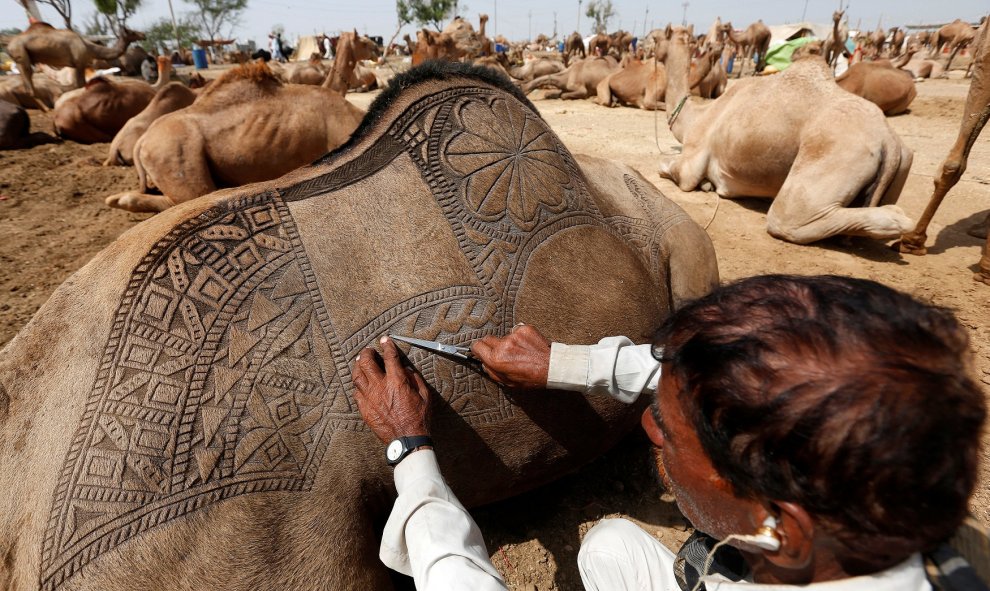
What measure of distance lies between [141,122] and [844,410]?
391 inches

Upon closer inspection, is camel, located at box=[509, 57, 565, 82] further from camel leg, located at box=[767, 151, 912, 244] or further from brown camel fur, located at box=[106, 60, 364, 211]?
camel leg, located at box=[767, 151, 912, 244]

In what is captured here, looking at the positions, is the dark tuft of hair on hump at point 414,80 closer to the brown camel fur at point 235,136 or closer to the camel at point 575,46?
the brown camel fur at point 235,136

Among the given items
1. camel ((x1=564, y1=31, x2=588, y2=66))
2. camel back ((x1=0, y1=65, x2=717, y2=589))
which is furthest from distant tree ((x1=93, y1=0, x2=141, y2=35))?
camel back ((x1=0, y1=65, x2=717, y2=589))

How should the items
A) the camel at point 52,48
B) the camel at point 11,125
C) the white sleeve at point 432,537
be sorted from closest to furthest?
1. the white sleeve at point 432,537
2. the camel at point 11,125
3. the camel at point 52,48

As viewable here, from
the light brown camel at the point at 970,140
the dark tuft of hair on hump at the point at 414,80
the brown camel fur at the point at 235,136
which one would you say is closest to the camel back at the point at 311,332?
the dark tuft of hair on hump at the point at 414,80

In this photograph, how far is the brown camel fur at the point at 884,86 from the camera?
10367mm

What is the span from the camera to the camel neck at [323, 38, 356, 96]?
8336mm

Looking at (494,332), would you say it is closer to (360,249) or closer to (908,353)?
(360,249)

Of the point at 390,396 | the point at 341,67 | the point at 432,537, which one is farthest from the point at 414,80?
the point at 341,67

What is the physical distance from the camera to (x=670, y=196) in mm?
6391

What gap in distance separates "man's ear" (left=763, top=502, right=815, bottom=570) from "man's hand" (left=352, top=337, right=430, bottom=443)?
0.89 meters

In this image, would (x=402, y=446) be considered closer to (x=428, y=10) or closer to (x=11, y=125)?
(x=11, y=125)

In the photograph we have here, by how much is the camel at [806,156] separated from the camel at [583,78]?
37.4 feet

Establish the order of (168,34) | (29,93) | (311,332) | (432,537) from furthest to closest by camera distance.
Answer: (168,34) → (29,93) → (311,332) → (432,537)
